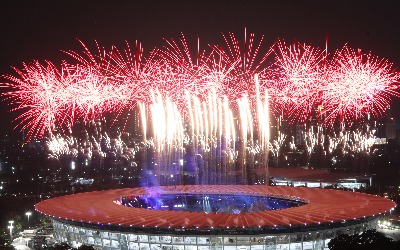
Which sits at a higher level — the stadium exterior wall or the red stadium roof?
the red stadium roof

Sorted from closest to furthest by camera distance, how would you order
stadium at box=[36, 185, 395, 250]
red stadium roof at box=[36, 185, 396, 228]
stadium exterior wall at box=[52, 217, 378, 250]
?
stadium at box=[36, 185, 395, 250] < stadium exterior wall at box=[52, 217, 378, 250] < red stadium roof at box=[36, 185, 396, 228]

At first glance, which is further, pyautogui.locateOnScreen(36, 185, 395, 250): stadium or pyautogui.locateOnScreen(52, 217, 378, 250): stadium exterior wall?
pyautogui.locateOnScreen(52, 217, 378, 250): stadium exterior wall

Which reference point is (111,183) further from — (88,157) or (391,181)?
(391,181)

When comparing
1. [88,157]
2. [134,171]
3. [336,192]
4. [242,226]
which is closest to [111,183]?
[134,171]

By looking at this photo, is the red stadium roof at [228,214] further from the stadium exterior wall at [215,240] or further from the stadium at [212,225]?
the stadium exterior wall at [215,240]

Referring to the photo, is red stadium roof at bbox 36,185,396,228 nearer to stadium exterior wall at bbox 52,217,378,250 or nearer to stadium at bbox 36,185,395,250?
stadium at bbox 36,185,395,250

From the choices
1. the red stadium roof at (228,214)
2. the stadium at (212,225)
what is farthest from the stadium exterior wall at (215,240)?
the red stadium roof at (228,214)

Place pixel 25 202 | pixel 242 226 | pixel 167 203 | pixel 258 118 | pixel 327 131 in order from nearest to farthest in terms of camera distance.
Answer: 1. pixel 242 226
2. pixel 258 118
3. pixel 167 203
4. pixel 25 202
5. pixel 327 131

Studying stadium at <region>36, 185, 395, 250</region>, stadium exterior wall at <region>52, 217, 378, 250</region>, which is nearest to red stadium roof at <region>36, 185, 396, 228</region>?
stadium at <region>36, 185, 395, 250</region>
